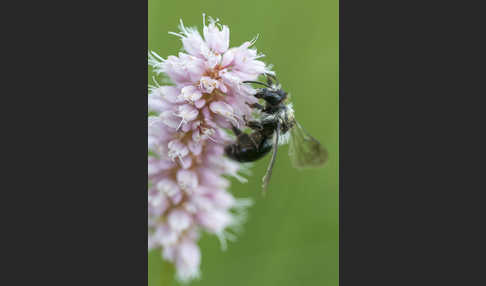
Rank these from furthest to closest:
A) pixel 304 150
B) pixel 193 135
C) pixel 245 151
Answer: pixel 304 150 < pixel 245 151 < pixel 193 135

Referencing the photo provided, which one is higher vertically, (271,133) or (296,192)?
(271,133)

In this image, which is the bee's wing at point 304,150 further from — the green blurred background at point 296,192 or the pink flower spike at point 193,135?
the green blurred background at point 296,192

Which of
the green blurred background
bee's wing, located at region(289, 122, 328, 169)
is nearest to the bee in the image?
bee's wing, located at region(289, 122, 328, 169)

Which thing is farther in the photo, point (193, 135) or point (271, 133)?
point (271, 133)

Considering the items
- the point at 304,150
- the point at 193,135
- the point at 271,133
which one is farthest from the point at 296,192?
the point at 193,135

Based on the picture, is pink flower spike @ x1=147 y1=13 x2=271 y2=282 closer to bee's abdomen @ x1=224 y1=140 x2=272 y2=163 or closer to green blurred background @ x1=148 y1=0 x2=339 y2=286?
bee's abdomen @ x1=224 y1=140 x2=272 y2=163

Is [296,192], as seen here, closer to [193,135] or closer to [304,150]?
[304,150]

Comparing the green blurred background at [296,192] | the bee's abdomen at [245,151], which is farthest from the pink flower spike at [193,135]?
the green blurred background at [296,192]
